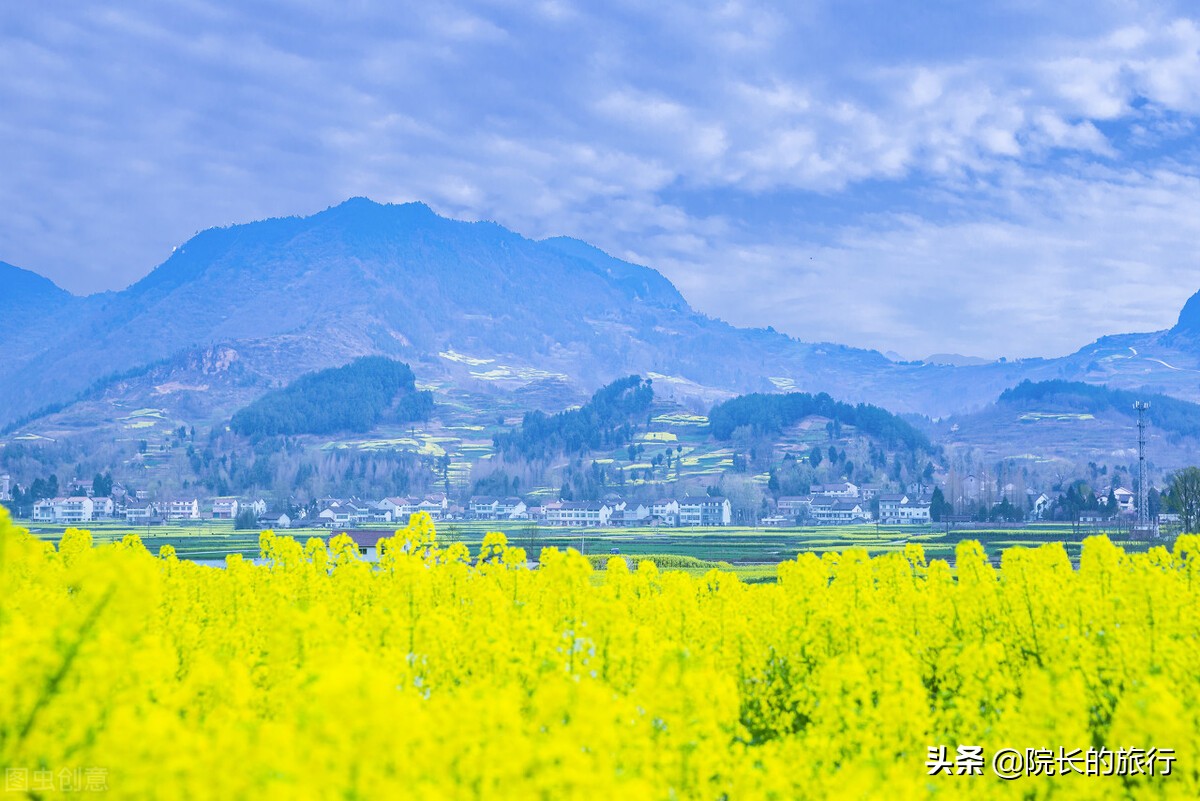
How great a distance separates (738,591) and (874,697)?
17.0 ft

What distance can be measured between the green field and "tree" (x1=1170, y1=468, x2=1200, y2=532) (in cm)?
227

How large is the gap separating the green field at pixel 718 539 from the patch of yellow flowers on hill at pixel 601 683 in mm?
38489

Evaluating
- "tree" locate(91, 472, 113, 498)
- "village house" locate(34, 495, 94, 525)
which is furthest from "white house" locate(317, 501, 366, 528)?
"tree" locate(91, 472, 113, 498)

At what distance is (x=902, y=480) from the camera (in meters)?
149

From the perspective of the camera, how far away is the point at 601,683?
397 inches

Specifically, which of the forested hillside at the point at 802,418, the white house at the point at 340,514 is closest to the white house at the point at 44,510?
the white house at the point at 340,514

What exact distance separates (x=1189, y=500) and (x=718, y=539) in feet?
120

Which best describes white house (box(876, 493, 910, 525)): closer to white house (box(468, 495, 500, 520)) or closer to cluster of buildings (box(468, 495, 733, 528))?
cluster of buildings (box(468, 495, 733, 528))

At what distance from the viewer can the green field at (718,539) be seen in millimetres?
69375

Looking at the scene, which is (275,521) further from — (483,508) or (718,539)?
(718,539)

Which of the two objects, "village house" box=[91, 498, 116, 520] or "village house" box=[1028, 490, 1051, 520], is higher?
"village house" box=[1028, 490, 1051, 520]

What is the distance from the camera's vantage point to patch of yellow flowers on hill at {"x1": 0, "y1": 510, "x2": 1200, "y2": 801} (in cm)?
676

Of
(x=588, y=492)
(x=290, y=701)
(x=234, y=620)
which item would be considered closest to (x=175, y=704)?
(x=290, y=701)

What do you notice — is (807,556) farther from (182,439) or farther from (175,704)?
(182,439)
